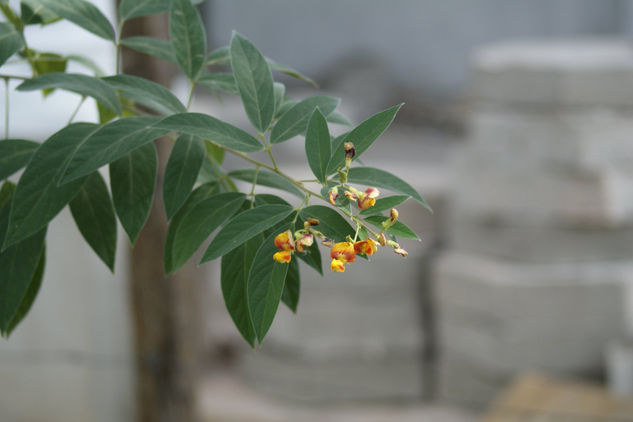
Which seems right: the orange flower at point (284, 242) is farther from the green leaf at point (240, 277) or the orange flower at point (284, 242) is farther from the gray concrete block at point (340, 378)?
the gray concrete block at point (340, 378)

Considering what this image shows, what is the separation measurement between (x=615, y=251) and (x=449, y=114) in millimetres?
2260

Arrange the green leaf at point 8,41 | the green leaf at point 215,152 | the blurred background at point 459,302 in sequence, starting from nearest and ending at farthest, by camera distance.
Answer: the green leaf at point 8,41
the green leaf at point 215,152
the blurred background at point 459,302

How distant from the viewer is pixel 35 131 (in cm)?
232

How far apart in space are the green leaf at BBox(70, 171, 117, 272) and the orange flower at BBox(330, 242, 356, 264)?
0.17 m

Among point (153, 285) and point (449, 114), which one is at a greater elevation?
point (449, 114)

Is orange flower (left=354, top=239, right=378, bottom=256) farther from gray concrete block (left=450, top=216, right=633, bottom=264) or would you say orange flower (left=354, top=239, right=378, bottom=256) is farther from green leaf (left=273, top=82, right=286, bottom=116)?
gray concrete block (left=450, top=216, right=633, bottom=264)

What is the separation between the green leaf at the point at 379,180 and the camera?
38 centimetres

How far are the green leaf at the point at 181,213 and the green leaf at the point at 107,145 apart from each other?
71mm

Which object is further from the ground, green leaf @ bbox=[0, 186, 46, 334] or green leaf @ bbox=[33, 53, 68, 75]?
green leaf @ bbox=[33, 53, 68, 75]

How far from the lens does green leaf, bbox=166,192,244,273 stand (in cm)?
42

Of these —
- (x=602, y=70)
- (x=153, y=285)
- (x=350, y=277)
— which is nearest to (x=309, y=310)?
(x=350, y=277)

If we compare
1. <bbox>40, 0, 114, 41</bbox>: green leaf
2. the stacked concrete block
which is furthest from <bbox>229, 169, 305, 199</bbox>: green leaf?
the stacked concrete block

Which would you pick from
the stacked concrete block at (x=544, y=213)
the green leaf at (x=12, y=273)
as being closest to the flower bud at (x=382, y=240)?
the green leaf at (x=12, y=273)

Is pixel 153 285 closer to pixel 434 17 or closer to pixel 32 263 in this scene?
pixel 32 263
